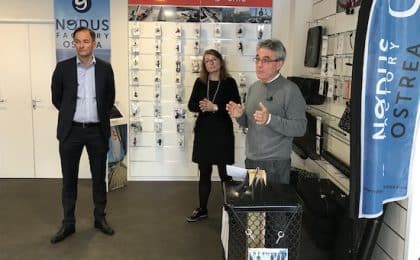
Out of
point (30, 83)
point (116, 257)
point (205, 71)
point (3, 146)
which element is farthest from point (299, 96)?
point (3, 146)

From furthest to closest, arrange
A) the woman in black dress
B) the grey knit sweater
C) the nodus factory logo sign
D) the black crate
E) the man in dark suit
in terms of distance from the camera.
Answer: the nodus factory logo sign < the woman in black dress < the man in dark suit < the grey knit sweater < the black crate

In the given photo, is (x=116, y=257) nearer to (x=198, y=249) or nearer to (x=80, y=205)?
(x=198, y=249)

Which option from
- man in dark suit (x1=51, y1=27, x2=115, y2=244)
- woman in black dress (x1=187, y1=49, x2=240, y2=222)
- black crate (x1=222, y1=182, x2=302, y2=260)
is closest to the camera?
black crate (x1=222, y1=182, x2=302, y2=260)

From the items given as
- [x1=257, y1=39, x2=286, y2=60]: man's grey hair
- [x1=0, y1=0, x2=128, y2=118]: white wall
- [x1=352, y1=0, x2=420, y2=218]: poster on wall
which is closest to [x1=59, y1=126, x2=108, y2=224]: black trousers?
[x1=257, y1=39, x2=286, y2=60]: man's grey hair

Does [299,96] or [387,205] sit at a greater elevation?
[299,96]

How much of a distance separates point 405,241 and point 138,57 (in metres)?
3.62

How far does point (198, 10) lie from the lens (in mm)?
4996

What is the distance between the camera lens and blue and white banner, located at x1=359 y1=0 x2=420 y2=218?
1962 mm

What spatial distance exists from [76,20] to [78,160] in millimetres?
2114

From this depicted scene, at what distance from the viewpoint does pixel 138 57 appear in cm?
507

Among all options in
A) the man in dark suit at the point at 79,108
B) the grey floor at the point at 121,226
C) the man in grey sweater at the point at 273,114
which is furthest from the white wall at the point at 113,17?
the man in grey sweater at the point at 273,114

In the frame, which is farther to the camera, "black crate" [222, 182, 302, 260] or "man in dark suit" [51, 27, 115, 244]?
"man in dark suit" [51, 27, 115, 244]

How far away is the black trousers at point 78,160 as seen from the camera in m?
3.41

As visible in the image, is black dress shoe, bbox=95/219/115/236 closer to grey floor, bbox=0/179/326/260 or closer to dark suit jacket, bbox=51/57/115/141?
grey floor, bbox=0/179/326/260
